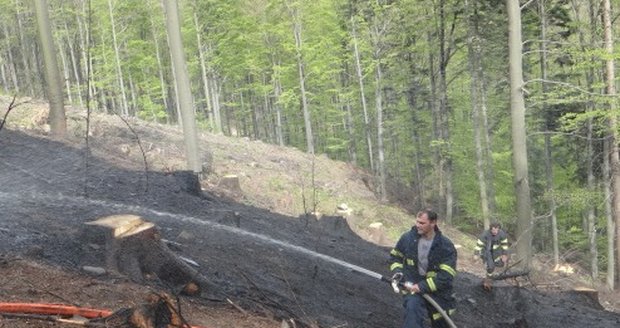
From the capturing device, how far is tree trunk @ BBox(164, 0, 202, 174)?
501 inches

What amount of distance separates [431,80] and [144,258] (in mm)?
19566

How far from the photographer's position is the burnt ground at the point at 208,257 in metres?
5.03

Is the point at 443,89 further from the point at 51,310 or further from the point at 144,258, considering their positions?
the point at 51,310

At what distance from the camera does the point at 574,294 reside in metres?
11.4

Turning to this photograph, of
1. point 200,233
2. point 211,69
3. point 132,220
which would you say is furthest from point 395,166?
point 132,220

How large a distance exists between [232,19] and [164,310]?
27856mm

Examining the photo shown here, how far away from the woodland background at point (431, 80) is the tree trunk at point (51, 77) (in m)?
0.04

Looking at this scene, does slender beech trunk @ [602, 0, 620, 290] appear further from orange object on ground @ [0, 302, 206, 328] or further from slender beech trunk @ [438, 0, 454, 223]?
orange object on ground @ [0, 302, 206, 328]

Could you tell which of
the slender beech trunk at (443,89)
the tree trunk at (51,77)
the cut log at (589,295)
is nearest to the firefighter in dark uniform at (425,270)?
the cut log at (589,295)

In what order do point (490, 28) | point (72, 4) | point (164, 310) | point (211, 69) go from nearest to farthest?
point (164, 310) → point (490, 28) → point (211, 69) → point (72, 4)

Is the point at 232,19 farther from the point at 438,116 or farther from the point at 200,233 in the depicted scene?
the point at 200,233

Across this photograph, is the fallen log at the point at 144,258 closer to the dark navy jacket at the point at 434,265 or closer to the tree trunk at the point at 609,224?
the dark navy jacket at the point at 434,265

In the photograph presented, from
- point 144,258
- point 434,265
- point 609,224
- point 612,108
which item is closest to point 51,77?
point 144,258

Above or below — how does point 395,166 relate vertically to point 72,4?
below
